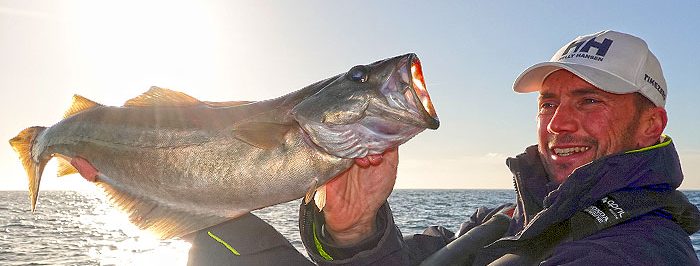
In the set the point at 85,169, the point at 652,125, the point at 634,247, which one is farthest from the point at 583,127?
the point at 85,169

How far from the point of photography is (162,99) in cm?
511

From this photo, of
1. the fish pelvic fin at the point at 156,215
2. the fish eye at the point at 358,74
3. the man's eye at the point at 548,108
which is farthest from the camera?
the man's eye at the point at 548,108

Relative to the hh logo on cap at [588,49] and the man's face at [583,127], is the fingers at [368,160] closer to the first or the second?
the man's face at [583,127]

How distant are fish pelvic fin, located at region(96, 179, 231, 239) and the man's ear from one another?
3.67 meters

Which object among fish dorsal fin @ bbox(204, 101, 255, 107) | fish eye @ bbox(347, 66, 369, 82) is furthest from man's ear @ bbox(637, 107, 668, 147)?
fish dorsal fin @ bbox(204, 101, 255, 107)

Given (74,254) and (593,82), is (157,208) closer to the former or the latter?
(593,82)

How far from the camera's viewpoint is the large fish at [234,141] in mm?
4191

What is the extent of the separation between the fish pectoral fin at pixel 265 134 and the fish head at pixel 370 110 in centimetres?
15

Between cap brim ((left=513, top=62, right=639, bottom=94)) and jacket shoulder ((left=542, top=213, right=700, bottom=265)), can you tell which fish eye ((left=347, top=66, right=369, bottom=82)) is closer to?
jacket shoulder ((left=542, top=213, right=700, bottom=265))

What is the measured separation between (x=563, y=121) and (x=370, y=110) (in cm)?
235

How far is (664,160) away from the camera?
4.66 m

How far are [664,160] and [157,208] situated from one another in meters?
3.99

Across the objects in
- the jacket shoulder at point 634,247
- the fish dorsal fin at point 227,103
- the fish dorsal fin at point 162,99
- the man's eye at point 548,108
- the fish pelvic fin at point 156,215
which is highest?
the fish dorsal fin at point 162,99

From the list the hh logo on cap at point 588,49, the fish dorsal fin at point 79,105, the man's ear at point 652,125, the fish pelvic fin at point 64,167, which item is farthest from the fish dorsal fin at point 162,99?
the man's ear at point 652,125
